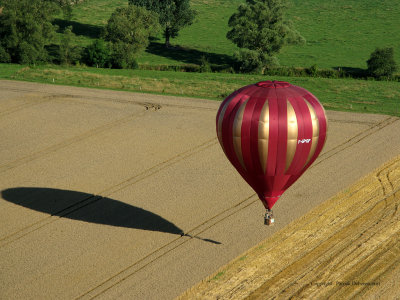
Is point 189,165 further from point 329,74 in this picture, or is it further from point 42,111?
point 329,74

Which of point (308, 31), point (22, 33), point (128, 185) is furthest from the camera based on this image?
point (308, 31)

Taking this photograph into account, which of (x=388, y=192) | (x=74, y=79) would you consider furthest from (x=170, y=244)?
(x=74, y=79)

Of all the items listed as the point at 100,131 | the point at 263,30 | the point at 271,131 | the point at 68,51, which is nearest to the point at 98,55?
the point at 68,51

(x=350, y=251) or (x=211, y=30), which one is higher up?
(x=211, y=30)

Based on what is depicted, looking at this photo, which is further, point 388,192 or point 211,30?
point 211,30

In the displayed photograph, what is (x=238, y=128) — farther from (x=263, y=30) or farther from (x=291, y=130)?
(x=263, y=30)

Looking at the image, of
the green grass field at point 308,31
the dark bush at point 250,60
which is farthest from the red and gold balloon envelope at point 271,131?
the green grass field at point 308,31
